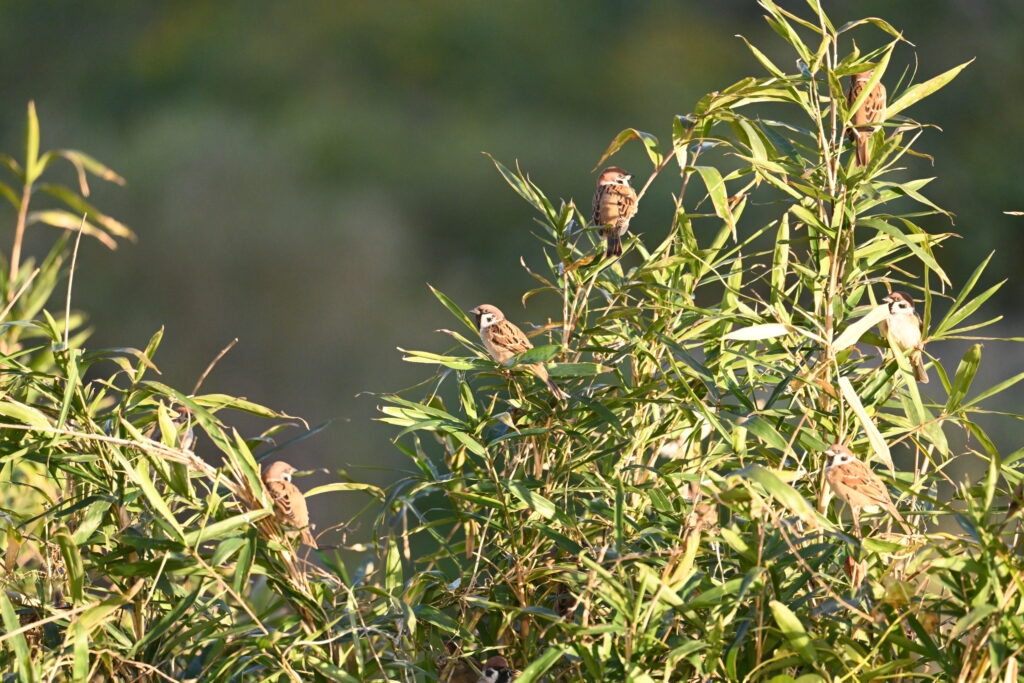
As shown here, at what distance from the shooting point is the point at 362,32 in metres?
3.83

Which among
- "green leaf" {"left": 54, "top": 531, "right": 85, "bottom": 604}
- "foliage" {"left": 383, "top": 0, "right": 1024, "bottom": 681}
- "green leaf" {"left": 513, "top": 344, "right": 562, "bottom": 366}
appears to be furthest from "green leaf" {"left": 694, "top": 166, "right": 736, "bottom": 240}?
"green leaf" {"left": 54, "top": 531, "right": 85, "bottom": 604}

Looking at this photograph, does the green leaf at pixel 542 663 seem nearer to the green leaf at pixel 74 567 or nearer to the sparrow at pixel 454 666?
the sparrow at pixel 454 666

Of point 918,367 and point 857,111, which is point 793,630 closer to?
point 918,367

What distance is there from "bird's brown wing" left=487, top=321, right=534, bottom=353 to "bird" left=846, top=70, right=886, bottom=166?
41 centimetres

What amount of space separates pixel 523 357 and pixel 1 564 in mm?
638

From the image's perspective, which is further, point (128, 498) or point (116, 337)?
point (116, 337)

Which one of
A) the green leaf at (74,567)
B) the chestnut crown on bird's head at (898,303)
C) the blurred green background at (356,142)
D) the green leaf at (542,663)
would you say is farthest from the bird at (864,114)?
the blurred green background at (356,142)

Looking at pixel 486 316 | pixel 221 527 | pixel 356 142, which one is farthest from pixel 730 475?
pixel 356 142

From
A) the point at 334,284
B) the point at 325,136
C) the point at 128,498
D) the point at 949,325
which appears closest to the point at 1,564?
the point at 128,498

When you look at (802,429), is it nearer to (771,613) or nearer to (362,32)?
(771,613)

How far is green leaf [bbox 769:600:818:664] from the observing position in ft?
2.48

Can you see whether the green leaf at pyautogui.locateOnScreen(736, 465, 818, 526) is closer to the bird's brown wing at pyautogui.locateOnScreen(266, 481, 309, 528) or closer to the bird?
the bird

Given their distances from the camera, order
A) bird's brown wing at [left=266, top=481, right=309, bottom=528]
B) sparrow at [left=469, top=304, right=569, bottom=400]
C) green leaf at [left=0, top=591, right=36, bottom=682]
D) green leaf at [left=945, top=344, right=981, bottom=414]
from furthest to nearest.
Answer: sparrow at [left=469, top=304, right=569, bottom=400] → bird's brown wing at [left=266, top=481, right=309, bottom=528] → green leaf at [left=945, top=344, right=981, bottom=414] → green leaf at [left=0, top=591, right=36, bottom=682]

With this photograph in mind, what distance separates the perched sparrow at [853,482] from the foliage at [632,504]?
2 cm
